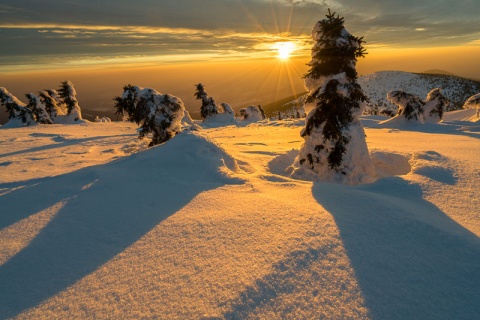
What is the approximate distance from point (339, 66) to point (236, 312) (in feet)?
31.1

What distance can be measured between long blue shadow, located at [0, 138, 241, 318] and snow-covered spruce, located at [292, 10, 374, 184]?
16.7 feet

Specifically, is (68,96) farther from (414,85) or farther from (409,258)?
(414,85)

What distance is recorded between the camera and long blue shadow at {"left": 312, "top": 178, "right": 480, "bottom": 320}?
2496 millimetres

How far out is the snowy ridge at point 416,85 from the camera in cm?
16450

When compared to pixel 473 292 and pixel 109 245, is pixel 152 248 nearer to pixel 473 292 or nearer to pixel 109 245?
pixel 109 245

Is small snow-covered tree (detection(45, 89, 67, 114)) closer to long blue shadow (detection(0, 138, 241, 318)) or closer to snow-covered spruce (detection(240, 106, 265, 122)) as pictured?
snow-covered spruce (detection(240, 106, 265, 122))

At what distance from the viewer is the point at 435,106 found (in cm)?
3111

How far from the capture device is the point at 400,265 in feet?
10.0

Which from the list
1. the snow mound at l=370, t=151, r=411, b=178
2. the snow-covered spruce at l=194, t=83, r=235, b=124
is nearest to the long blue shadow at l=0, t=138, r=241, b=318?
the snow mound at l=370, t=151, r=411, b=178

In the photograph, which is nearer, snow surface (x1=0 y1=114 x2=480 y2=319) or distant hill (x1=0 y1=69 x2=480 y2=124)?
snow surface (x1=0 y1=114 x2=480 y2=319)

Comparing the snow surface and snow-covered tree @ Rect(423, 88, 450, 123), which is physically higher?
snow-covered tree @ Rect(423, 88, 450, 123)

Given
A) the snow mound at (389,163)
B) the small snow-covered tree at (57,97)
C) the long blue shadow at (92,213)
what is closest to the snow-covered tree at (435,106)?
the snow mound at (389,163)

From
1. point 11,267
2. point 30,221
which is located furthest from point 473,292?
point 30,221

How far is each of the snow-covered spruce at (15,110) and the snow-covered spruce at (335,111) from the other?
3853 cm
